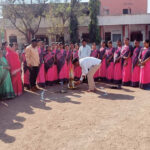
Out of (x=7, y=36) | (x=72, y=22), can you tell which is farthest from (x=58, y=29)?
(x=7, y=36)

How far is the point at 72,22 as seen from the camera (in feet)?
67.3

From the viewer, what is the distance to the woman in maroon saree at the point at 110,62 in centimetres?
732

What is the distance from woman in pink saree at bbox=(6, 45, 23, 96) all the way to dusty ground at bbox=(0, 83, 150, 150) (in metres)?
0.38

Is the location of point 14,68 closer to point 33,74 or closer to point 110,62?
point 33,74

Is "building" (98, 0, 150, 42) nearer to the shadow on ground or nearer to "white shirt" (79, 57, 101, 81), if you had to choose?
the shadow on ground

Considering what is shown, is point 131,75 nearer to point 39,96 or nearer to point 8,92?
point 39,96

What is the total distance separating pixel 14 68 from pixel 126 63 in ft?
12.4

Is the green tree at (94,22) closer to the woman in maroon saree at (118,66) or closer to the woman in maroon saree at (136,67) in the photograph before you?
the woman in maroon saree at (118,66)

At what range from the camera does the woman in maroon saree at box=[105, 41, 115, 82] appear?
288 inches

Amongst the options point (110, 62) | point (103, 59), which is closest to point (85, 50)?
point (103, 59)

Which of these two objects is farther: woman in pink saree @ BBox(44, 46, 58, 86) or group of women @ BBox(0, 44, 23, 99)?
woman in pink saree @ BBox(44, 46, 58, 86)

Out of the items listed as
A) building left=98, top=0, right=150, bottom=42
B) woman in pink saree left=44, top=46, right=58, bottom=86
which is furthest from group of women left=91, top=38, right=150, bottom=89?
building left=98, top=0, right=150, bottom=42

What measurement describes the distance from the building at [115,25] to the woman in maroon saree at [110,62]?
560 inches

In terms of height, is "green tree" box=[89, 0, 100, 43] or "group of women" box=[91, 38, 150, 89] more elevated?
"green tree" box=[89, 0, 100, 43]
